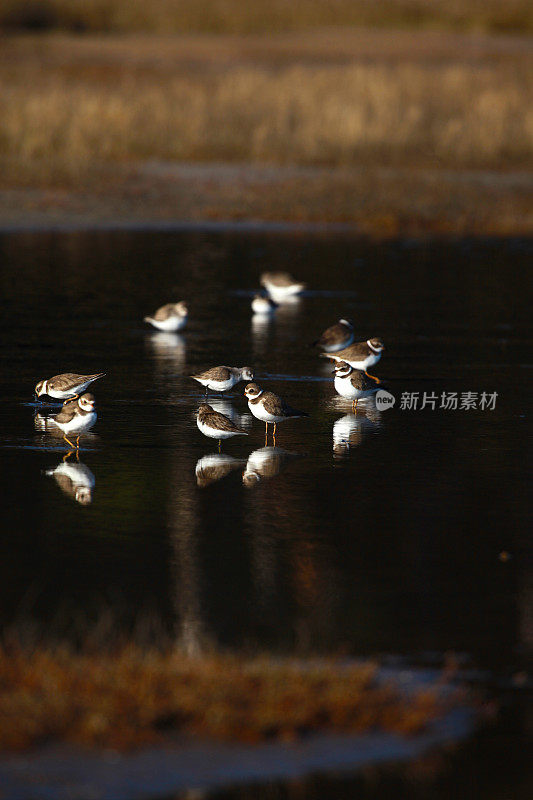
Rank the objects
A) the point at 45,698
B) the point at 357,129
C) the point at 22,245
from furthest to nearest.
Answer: the point at 357,129, the point at 22,245, the point at 45,698

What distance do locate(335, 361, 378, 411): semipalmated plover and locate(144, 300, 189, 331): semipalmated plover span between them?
16.9 ft

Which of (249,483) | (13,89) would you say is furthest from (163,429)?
(13,89)

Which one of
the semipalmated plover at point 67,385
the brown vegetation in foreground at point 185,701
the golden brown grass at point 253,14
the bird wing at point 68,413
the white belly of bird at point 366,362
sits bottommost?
the golden brown grass at point 253,14

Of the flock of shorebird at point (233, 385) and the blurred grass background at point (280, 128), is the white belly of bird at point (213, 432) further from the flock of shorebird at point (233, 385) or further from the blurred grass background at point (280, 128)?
the blurred grass background at point (280, 128)

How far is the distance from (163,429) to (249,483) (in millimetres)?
2187

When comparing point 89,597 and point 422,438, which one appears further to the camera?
point 422,438

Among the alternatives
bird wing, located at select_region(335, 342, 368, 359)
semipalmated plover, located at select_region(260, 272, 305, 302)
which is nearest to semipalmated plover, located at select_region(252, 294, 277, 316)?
semipalmated plover, located at select_region(260, 272, 305, 302)

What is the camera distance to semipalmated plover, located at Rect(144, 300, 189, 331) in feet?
61.9

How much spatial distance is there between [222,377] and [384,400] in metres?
1.66

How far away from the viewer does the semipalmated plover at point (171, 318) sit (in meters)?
18.9

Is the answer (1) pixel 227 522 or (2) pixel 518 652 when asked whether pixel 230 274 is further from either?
(2) pixel 518 652

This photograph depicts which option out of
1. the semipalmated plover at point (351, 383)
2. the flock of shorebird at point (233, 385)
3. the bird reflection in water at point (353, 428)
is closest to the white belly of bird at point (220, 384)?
the flock of shorebird at point (233, 385)

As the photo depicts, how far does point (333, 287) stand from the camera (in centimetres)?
2386

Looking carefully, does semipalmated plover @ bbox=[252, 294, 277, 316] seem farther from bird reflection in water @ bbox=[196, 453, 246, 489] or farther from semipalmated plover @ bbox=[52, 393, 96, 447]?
semipalmated plover @ bbox=[52, 393, 96, 447]
